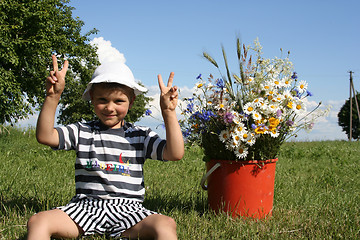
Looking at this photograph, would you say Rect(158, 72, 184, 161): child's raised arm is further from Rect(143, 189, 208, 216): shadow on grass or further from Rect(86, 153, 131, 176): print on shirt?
Rect(143, 189, 208, 216): shadow on grass

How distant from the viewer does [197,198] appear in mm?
3689

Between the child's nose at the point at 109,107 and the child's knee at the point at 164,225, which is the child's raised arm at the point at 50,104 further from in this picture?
the child's knee at the point at 164,225

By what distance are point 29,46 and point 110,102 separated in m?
15.9

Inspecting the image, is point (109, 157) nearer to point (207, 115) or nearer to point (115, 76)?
point (115, 76)

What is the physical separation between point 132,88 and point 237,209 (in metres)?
1.47

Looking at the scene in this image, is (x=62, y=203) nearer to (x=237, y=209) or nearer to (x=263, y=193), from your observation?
(x=237, y=209)

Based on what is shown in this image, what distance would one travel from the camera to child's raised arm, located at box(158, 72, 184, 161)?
2.40 m

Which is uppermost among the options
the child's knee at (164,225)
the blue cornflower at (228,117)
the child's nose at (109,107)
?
the child's nose at (109,107)

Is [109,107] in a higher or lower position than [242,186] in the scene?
higher

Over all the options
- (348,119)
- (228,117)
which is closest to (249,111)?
(228,117)

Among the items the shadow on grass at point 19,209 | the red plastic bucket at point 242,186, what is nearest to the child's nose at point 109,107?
the red plastic bucket at point 242,186

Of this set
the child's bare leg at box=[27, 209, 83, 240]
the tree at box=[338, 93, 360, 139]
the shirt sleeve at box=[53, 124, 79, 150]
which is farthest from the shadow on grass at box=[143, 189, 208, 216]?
the tree at box=[338, 93, 360, 139]

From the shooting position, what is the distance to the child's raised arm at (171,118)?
2.40 meters

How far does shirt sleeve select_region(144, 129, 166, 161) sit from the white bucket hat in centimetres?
39
